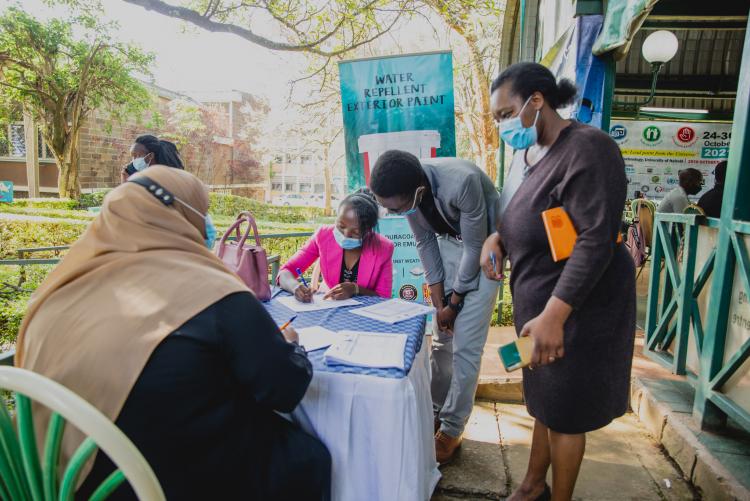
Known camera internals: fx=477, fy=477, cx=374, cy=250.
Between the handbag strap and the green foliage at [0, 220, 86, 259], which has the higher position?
the handbag strap

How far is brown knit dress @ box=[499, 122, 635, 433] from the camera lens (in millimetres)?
1467

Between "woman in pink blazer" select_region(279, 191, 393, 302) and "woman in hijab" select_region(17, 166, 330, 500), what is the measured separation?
4.64 ft

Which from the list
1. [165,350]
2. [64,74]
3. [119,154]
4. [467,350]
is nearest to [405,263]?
[467,350]

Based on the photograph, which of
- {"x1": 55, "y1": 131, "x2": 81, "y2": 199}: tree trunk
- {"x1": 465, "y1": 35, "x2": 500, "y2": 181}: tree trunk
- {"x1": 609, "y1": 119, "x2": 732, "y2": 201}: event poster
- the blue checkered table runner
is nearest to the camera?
the blue checkered table runner

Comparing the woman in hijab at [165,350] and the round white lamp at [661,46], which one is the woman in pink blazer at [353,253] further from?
the round white lamp at [661,46]

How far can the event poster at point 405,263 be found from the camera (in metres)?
4.02

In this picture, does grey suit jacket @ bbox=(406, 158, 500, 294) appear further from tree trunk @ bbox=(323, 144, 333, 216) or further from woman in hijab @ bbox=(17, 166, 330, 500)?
tree trunk @ bbox=(323, 144, 333, 216)

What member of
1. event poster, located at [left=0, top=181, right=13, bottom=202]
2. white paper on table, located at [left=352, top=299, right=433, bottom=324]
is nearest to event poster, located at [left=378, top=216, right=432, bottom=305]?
white paper on table, located at [left=352, top=299, right=433, bottom=324]

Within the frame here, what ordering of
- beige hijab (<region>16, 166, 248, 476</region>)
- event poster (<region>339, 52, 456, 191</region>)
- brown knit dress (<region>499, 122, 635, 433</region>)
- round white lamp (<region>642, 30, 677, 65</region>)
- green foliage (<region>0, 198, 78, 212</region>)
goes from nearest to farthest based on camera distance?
beige hijab (<region>16, 166, 248, 476</region>) → brown knit dress (<region>499, 122, 635, 433</region>) → event poster (<region>339, 52, 456, 191</region>) → round white lamp (<region>642, 30, 677, 65</region>) → green foliage (<region>0, 198, 78, 212</region>)

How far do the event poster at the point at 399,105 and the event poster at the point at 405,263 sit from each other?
46 cm

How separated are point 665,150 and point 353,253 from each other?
7697 millimetres

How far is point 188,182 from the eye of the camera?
1.48 meters

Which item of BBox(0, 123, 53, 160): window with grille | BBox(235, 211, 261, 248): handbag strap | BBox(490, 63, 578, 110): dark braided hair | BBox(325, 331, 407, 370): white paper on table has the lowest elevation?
BBox(325, 331, 407, 370): white paper on table

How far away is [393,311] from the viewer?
229 centimetres
